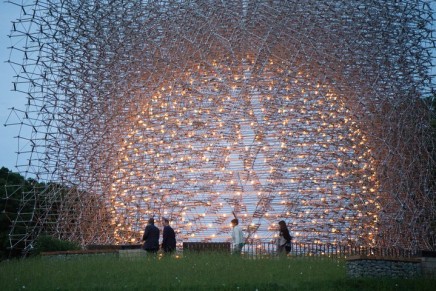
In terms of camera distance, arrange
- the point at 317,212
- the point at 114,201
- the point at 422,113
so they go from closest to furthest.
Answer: the point at 317,212
the point at 114,201
the point at 422,113

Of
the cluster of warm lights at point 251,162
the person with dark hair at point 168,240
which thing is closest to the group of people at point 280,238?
the person with dark hair at point 168,240

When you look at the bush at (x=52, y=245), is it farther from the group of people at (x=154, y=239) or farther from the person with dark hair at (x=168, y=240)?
the person with dark hair at (x=168, y=240)

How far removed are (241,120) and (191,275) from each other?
807 centimetres

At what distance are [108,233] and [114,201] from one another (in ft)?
2.99

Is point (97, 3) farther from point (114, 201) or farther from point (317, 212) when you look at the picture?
point (317, 212)

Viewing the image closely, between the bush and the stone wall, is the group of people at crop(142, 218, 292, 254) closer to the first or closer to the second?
the bush

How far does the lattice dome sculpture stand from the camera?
68.3 feet

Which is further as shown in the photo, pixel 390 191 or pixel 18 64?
pixel 18 64

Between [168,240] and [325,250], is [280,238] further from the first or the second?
[168,240]

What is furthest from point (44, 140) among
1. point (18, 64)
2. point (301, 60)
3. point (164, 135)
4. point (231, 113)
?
point (301, 60)

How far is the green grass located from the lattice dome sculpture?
4.73 m

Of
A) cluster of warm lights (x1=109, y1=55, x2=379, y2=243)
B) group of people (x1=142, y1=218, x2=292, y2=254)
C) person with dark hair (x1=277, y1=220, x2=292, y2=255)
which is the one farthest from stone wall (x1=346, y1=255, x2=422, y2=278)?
cluster of warm lights (x1=109, y1=55, x2=379, y2=243)

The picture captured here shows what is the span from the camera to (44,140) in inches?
912

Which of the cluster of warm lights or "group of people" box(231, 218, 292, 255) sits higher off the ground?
the cluster of warm lights
